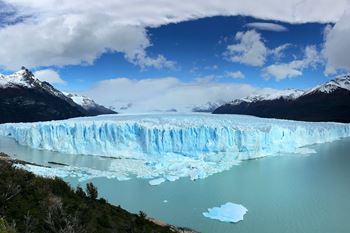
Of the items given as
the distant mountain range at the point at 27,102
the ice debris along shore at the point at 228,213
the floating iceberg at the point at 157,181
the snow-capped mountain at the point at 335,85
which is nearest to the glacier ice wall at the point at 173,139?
the floating iceberg at the point at 157,181

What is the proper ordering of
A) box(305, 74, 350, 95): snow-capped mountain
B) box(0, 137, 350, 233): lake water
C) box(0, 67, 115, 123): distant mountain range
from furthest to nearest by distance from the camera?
box(305, 74, 350, 95): snow-capped mountain
box(0, 67, 115, 123): distant mountain range
box(0, 137, 350, 233): lake water

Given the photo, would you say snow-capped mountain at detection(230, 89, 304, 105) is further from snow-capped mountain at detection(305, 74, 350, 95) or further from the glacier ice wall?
the glacier ice wall

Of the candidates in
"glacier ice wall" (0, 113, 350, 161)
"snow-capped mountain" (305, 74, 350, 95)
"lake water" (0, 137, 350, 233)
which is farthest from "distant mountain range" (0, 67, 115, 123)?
"snow-capped mountain" (305, 74, 350, 95)

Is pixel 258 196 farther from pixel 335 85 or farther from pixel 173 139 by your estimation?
pixel 335 85

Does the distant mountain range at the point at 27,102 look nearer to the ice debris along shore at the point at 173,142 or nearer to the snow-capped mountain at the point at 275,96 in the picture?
the ice debris along shore at the point at 173,142

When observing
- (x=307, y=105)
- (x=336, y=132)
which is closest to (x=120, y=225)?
(x=336, y=132)

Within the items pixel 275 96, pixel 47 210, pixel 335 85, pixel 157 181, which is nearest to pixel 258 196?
pixel 157 181
